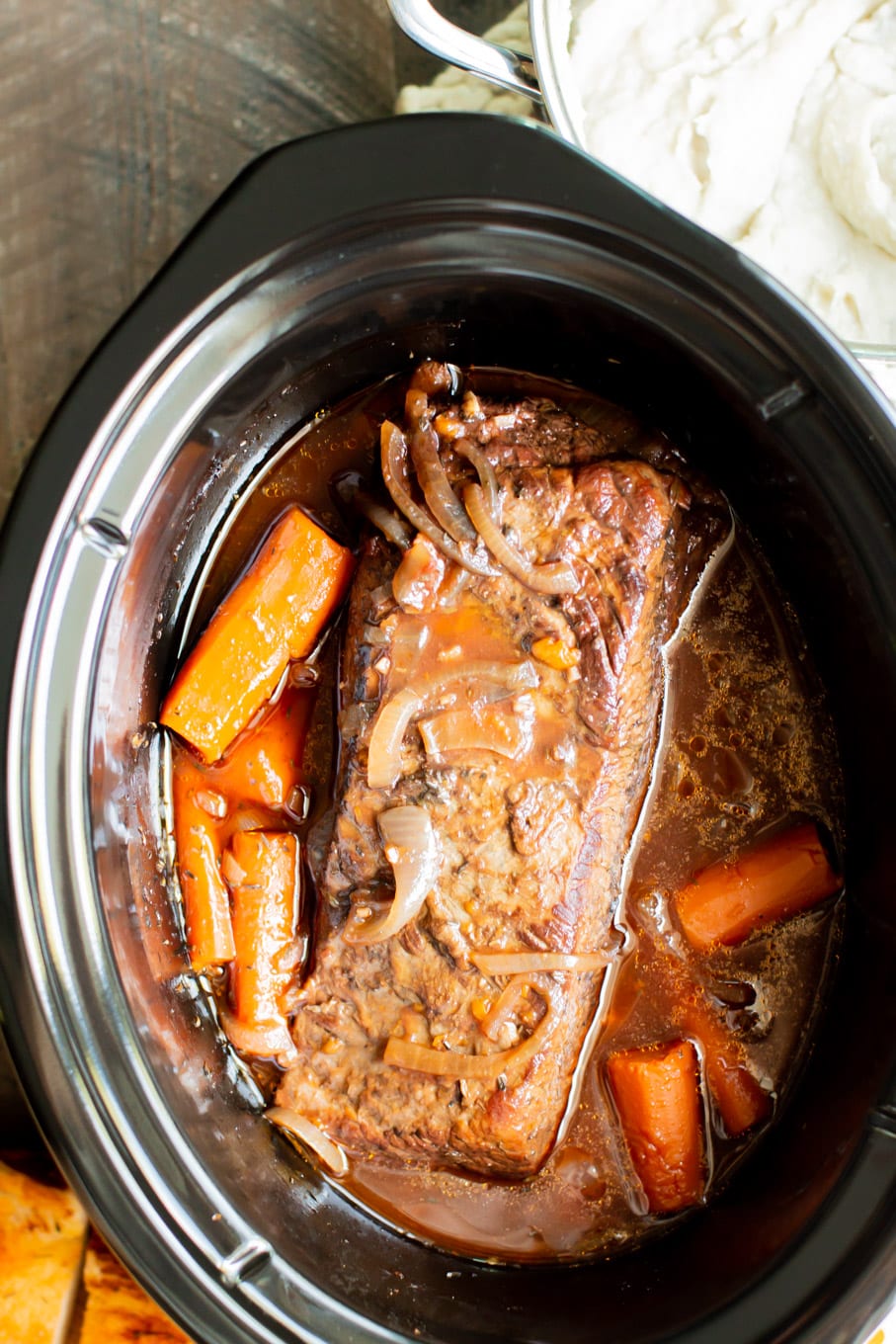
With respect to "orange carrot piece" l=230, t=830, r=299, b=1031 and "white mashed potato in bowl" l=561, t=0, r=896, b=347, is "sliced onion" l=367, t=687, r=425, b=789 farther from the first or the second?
"white mashed potato in bowl" l=561, t=0, r=896, b=347

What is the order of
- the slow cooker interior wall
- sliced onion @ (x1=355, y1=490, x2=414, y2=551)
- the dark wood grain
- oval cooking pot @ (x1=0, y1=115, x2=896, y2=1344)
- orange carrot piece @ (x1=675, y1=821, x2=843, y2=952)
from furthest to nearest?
the dark wood grain, orange carrot piece @ (x1=675, y1=821, x2=843, y2=952), sliced onion @ (x1=355, y1=490, x2=414, y2=551), the slow cooker interior wall, oval cooking pot @ (x1=0, y1=115, x2=896, y2=1344)

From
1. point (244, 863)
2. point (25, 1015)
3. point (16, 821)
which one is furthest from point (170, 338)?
point (25, 1015)

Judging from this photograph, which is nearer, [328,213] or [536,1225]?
[328,213]

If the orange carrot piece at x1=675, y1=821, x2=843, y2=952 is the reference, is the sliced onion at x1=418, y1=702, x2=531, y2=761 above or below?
above

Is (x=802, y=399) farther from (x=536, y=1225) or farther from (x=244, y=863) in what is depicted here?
(x=536, y=1225)

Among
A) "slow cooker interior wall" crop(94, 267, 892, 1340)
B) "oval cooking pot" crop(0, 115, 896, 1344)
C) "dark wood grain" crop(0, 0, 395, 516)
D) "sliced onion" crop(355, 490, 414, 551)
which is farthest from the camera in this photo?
"dark wood grain" crop(0, 0, 395, 516)

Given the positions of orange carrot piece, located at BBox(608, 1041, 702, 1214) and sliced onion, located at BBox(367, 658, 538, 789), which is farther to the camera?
orange carrot piece, located at BBox(608, 1041, 702, 1214)

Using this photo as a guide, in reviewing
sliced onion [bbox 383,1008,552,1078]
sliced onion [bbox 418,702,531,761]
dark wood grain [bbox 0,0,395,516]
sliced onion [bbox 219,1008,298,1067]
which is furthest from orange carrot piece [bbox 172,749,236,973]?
dark wood grain [bbox 0,0,395,516]
